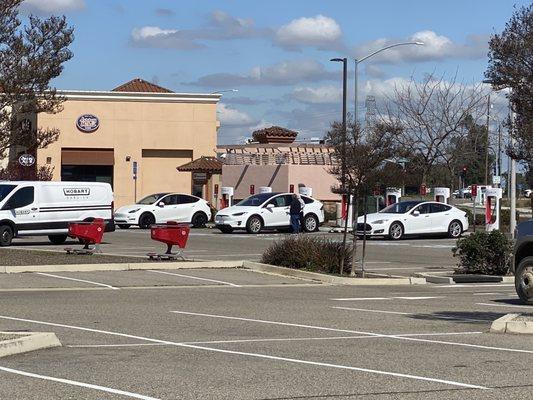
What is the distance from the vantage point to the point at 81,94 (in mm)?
59188

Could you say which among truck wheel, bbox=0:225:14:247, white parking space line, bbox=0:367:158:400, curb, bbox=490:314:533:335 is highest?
truck wheel, bbox=0:225:14:247

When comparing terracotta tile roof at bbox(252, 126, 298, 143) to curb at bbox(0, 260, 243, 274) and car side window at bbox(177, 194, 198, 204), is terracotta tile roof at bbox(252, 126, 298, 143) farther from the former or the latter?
curb at bbox(0, 260, 243, 274)

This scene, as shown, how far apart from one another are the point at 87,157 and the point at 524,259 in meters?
45.3

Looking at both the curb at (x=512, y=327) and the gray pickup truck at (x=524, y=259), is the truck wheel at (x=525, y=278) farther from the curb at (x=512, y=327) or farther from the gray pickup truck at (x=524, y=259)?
the curb at (x=512, y=327)

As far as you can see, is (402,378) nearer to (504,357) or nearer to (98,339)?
(504,357)

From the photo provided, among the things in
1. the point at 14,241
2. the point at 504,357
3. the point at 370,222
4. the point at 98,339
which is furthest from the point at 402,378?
the point at 370,222

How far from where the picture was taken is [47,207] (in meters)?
30.1

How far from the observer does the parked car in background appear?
4206 cm

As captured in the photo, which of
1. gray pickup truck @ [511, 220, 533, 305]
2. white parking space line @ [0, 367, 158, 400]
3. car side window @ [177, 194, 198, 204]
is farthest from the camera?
car side window @ [177, 194, 198, 204]

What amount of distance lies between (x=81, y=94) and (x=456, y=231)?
2843cm

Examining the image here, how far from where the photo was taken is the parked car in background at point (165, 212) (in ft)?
138

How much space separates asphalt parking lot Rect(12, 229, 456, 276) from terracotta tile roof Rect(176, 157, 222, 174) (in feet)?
58.9

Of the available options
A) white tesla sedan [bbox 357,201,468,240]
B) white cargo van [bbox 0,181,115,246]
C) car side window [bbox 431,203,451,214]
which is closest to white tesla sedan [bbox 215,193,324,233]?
→ white tesla sedan [bbox 357,201,468,240]

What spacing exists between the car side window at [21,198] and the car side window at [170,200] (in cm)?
1260
